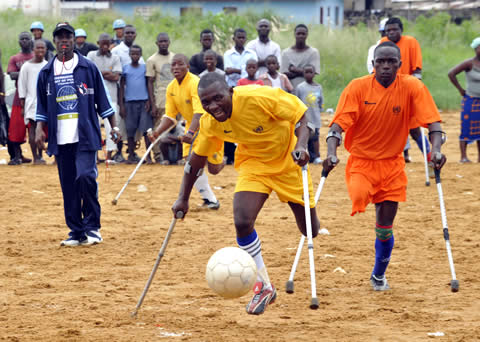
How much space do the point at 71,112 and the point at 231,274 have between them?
378 cm

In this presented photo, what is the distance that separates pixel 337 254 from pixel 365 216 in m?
2.28

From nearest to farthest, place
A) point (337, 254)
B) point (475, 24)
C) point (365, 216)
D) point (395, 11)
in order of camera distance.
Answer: point (337, 254)
point (365, 216)
point (475, 24)
point (395, 11)

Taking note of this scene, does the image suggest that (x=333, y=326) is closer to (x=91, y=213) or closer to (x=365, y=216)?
(x=91, y=213)

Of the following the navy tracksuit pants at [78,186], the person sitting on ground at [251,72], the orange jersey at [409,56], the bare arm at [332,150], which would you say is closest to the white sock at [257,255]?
the bare arm at [332,150]

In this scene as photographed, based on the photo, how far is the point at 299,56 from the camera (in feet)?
49.2

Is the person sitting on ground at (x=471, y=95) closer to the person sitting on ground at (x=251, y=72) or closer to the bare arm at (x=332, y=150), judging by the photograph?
the person sitting on ground at (x=251, y=72)

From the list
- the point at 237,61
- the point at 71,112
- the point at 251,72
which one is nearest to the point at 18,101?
the point at 237,61

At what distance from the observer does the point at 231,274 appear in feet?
17.8

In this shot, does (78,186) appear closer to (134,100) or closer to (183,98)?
(183,98)

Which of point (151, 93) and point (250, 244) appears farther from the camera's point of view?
point (151, 93)

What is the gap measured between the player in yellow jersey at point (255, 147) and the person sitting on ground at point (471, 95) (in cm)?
873

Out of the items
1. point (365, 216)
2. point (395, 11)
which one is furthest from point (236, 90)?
point (395, 11)

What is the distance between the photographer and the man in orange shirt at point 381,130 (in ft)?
21.5

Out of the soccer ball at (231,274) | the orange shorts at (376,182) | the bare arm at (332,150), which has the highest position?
the bare arm at (332,150)
